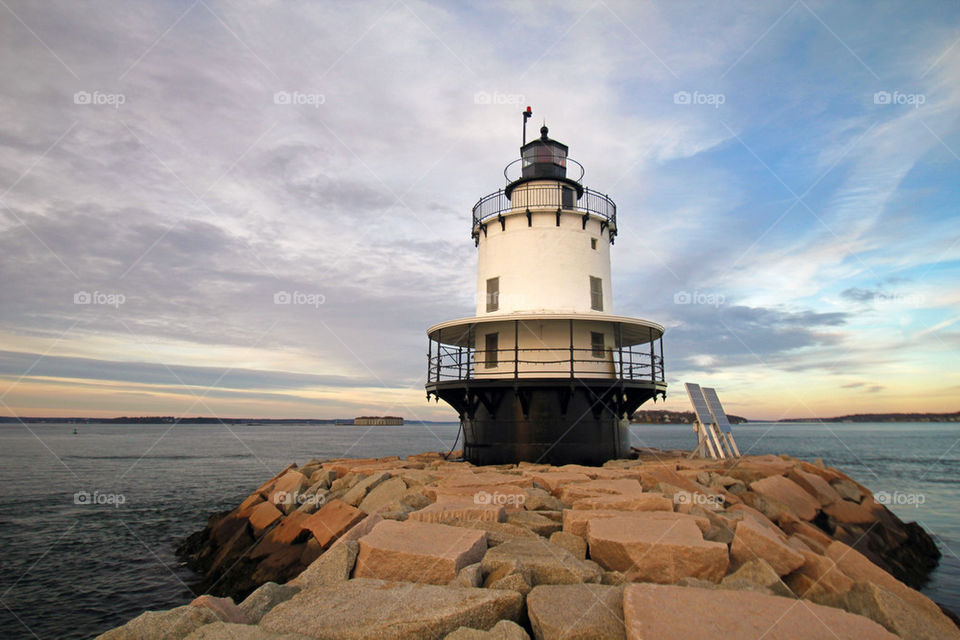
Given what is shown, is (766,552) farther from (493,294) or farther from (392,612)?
(493,294)

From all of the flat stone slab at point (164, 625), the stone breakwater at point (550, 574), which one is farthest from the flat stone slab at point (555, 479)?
the flat stone slab at point (164, 625)

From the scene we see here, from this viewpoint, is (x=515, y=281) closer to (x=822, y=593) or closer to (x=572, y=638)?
(x=822, y=593)

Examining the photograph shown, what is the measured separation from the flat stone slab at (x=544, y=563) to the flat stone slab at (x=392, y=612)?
69 cm

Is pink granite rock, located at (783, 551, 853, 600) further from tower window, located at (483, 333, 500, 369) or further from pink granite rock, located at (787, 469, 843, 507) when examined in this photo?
tower window, located at (483, 333, 500, 369)

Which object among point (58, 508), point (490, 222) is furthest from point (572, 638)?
point (58, 508)

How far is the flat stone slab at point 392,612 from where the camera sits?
452 cm

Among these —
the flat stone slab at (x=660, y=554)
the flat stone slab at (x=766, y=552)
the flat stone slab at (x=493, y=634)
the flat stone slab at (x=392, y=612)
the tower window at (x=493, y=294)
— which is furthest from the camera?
the tower window at (x=493, y=294)

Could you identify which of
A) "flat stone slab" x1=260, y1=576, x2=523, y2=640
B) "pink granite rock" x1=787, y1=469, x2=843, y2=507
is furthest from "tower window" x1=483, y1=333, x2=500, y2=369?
"flat stone slab" x1=260, y1=576, x2=523, y2=640

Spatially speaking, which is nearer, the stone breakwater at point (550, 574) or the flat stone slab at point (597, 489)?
the stone breakwater at point (550, 574)

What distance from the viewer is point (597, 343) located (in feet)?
54.7

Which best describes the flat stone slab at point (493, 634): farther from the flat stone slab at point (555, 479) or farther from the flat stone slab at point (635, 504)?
the flat stone slab at point (555, 479)

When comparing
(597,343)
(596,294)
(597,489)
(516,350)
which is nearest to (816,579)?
(597,489)

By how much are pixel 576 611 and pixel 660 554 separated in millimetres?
1728

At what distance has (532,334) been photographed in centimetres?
1625
